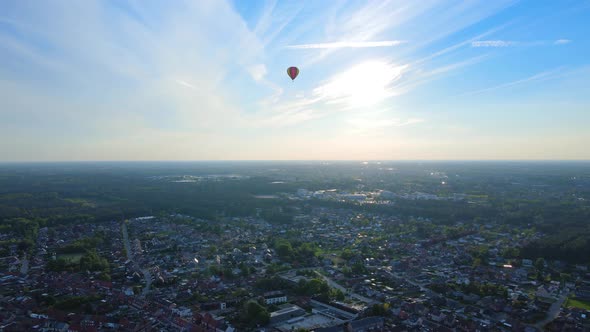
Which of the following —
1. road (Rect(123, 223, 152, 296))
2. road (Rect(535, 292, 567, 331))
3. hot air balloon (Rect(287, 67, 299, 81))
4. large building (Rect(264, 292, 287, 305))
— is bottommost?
road (Rect(535, 292, 567, 331))

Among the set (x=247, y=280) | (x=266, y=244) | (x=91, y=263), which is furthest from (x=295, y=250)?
(x=91, y=263)

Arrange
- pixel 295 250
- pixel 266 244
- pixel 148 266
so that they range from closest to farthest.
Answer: pixel 148 266, pixel 295 250, pixel 266 244

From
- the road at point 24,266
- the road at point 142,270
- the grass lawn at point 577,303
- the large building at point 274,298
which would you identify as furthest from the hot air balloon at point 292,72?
the road at point 24,266

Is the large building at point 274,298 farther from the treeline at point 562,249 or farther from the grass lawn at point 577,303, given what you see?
the treeline at point 562,249

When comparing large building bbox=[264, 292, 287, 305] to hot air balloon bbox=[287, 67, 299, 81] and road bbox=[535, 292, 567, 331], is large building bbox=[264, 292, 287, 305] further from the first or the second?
hot air balloon bbox=[287, 67, 299, 81]

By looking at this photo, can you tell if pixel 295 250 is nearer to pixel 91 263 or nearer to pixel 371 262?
pixel 371 262

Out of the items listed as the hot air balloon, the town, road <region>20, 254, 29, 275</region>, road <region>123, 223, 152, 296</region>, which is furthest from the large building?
road <region>20, 254, 29, 275</region>
